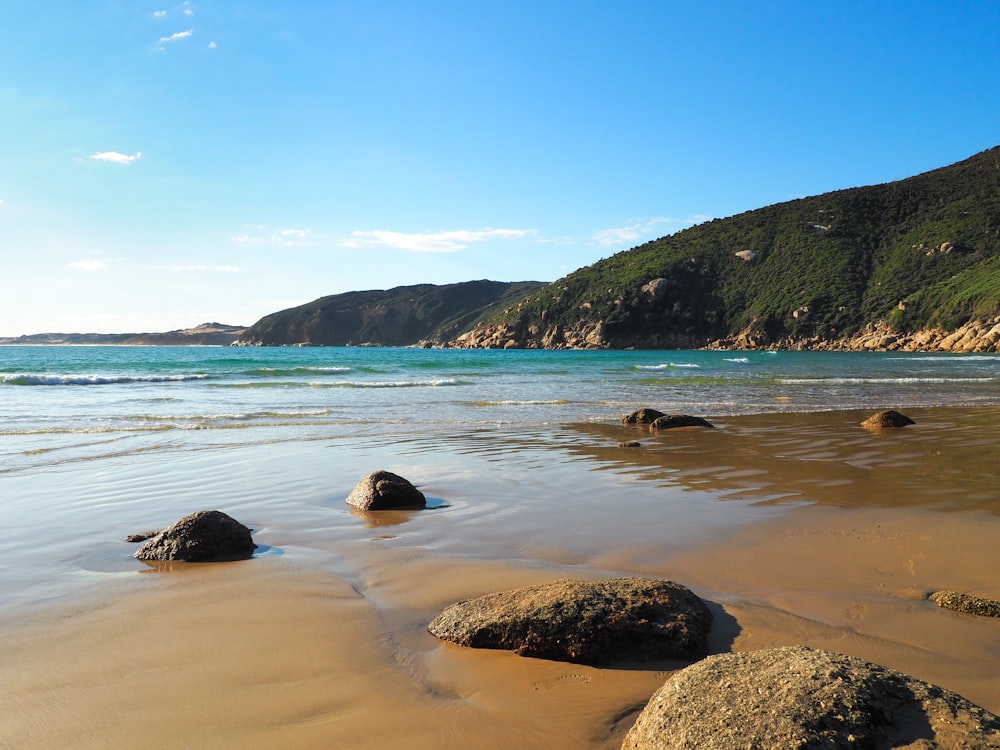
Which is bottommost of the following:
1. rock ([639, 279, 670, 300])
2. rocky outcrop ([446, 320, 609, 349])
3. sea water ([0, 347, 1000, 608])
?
sea water ([0, 347, 1000, 608])

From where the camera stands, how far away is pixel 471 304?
516ft

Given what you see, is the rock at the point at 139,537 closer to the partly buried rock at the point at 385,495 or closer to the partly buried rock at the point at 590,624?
the partly buried rock at the point at 385,495

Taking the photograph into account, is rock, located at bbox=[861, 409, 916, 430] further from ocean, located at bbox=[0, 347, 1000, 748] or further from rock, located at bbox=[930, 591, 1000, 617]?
rock, located at bbox=[930, 591, 1000, 617]

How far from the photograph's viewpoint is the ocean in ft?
9.64

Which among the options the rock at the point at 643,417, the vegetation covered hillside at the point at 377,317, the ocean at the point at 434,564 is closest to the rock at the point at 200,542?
the ocean at the point at 434,564

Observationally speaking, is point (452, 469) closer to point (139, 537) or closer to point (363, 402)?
point (139, 537)

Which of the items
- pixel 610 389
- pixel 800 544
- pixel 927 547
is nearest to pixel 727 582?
pixel 800 544

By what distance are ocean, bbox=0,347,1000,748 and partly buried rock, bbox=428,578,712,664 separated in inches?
5.0

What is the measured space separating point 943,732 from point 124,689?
3292 millimetres

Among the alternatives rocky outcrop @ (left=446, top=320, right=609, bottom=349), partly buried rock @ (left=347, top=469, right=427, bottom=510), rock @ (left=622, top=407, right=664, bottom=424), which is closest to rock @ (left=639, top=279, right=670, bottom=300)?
rocky outcrop @ (left=446, top=320, right=609, bottom=349)

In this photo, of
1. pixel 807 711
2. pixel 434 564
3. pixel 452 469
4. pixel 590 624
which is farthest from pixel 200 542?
pixel 807 711

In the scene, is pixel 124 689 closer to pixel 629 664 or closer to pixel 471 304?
pixel 629 664

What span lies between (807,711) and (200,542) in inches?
176

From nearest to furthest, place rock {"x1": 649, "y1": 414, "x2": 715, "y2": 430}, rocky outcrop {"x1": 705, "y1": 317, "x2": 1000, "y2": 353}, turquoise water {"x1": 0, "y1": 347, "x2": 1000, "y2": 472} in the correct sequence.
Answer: turquoise water {"x1": 0, "y1": 347, "x2": 1000, "y2": 472} < rock {"x1": 649, "y1": 414, "x2": 715, "y2": 430} < rocky outcrop {"x1": 705, "y1": 317, "x2": 1000, "y2": 353}
